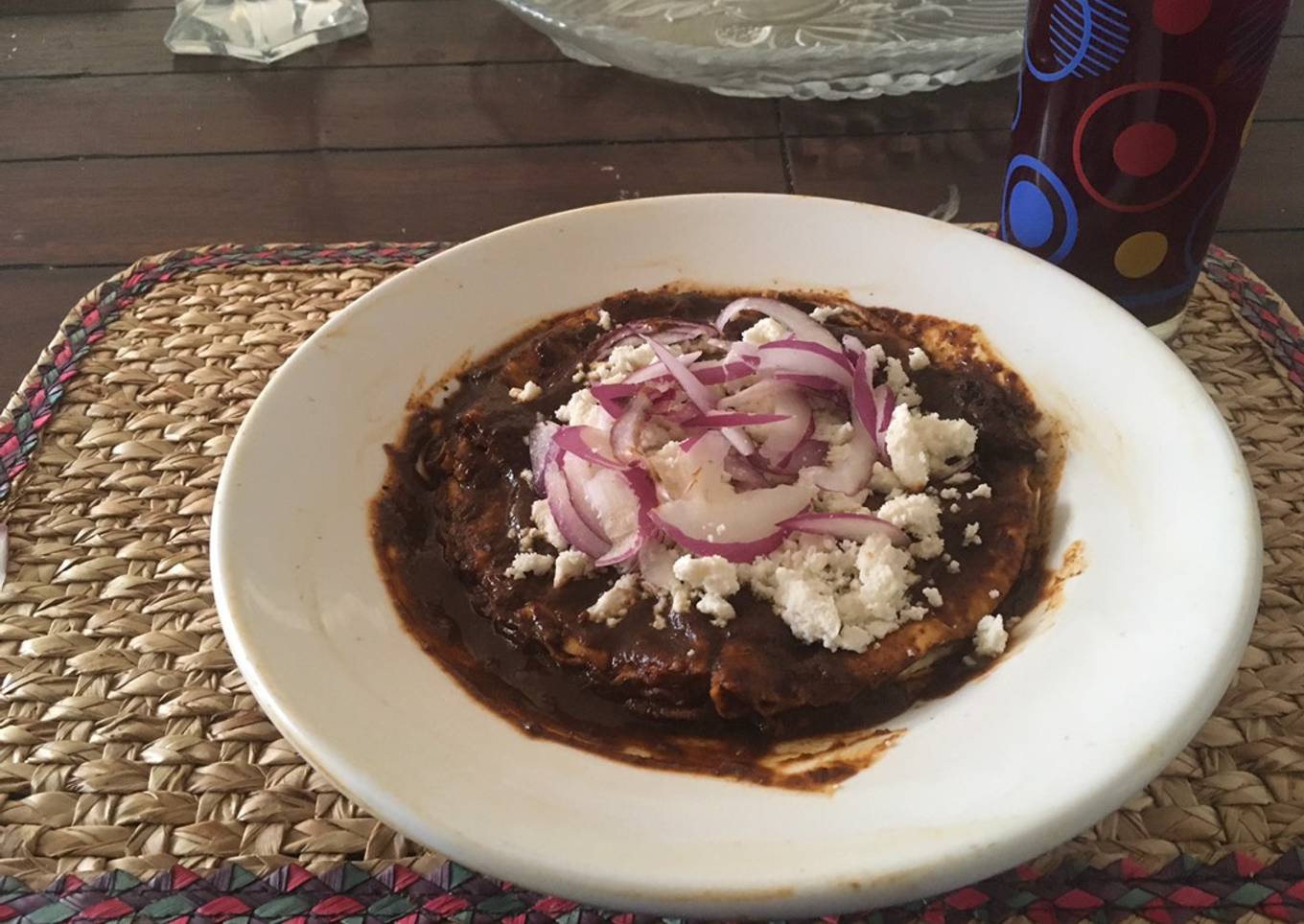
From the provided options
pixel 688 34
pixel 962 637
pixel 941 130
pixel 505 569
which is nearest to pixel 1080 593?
pixel 962 637

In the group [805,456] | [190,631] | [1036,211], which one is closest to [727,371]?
[805,456]

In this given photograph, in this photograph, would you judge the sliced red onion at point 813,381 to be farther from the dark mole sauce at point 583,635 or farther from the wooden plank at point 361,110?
the wooden plank at point 361,110

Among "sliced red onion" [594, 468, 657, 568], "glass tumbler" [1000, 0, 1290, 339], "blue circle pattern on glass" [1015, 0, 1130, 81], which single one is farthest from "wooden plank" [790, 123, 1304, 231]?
"sliced red onion" [594, 468, 657, 568]

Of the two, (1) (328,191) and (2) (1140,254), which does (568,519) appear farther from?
(1) (328,191)

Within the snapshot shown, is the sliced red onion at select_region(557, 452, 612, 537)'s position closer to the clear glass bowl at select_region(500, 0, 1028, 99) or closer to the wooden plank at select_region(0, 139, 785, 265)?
the wooden plank at select_region(0, 139, 785, 265)

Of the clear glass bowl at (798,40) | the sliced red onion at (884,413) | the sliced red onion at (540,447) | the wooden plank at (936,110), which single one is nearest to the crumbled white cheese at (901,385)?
the sliced red onion at (884,413)

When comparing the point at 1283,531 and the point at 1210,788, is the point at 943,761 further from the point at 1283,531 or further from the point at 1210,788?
the point at 1283,531
